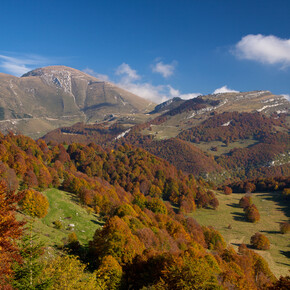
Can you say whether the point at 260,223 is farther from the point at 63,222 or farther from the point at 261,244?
the point at 63,222

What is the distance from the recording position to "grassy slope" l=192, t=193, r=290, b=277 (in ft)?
214

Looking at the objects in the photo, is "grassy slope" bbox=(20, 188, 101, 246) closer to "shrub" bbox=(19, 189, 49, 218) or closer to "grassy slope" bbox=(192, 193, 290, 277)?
"shrub" bbox=(19, 189, 49, 218)

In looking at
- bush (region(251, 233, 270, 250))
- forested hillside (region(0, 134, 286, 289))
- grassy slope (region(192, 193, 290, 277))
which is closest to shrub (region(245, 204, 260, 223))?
grassy slope (region(192, 193, 290, 277))

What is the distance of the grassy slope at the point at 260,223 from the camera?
65.1 meters

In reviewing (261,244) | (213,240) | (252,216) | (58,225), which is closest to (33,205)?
(58,225)

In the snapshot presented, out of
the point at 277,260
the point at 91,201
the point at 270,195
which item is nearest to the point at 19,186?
the point at 91,201

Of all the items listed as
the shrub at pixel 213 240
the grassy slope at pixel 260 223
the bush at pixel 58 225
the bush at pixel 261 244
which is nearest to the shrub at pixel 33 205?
the bush at pixel 58 225

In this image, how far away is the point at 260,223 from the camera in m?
94.8

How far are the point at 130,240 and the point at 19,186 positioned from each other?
130 feet

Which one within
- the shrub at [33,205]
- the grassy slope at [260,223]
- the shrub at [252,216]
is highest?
the shrub at [33,205]

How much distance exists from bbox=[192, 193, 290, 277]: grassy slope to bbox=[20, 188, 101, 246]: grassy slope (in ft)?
162

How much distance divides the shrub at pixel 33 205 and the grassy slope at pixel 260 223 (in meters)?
59.2

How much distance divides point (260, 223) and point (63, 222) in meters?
89.6

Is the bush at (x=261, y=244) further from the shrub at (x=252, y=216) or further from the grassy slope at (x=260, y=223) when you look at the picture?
the shrub at (x=252, y=216)
